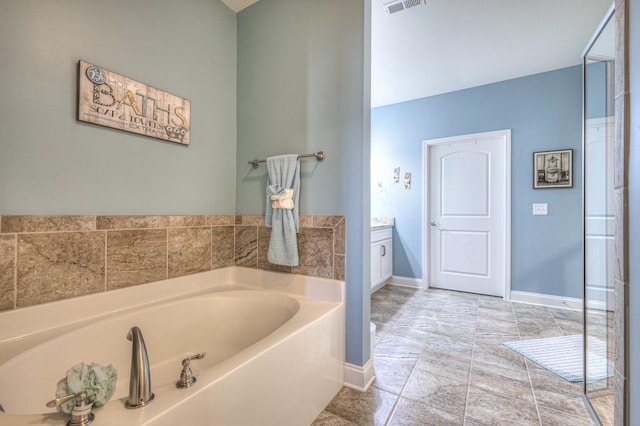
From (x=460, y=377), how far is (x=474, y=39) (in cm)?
277

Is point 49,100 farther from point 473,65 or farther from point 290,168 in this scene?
point 473,65

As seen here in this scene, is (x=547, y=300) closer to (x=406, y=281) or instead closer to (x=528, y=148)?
(x=406, y=281)

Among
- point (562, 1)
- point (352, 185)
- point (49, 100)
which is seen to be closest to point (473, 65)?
point (562, 1)

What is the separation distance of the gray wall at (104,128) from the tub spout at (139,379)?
0.92 metres

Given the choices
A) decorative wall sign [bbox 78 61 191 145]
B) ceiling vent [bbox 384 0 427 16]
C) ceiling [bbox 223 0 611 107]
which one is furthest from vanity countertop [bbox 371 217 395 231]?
decorative wall sign [bbox 78 61 191 145]

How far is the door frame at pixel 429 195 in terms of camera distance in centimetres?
309

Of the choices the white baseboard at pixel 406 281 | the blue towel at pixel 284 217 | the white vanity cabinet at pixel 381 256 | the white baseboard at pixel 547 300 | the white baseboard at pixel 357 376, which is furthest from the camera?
the white baseboard at pixel 406 281

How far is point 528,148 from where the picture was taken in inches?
119

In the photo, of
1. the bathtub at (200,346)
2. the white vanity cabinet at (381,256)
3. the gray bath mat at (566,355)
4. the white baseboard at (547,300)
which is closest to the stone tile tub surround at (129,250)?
the bathtub at (200,346)

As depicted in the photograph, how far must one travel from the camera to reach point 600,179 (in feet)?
4.41

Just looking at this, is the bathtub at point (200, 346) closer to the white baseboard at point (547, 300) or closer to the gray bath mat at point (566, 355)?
the gray bath mat at point (566, 355)

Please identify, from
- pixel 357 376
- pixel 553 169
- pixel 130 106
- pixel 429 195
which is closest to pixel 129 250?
pixel 130 106

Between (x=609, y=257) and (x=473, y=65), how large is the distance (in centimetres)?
249

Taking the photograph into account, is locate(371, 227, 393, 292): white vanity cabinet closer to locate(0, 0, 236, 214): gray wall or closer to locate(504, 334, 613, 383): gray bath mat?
locate(504, 334, 613, 383): gray bath mat
